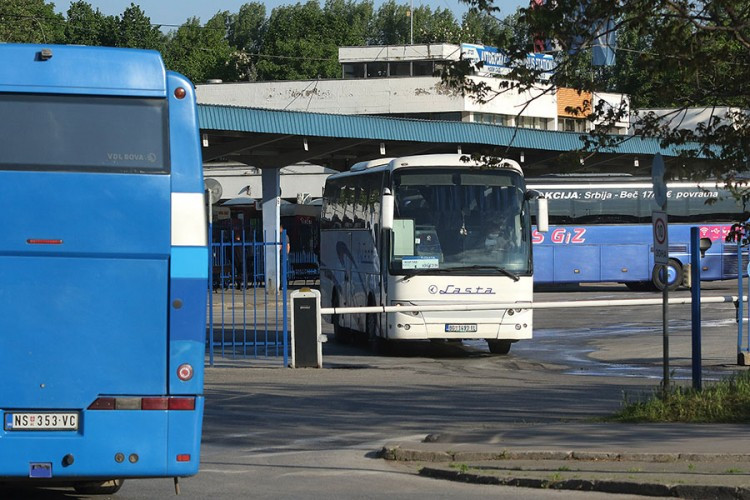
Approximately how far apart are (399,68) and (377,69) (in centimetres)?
187

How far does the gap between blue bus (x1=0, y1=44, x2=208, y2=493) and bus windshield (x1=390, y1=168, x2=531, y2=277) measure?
13979mm

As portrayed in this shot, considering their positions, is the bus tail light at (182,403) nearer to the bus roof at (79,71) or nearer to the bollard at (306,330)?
the bus roof at (79,71)

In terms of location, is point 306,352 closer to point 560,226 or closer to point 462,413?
point 462,413

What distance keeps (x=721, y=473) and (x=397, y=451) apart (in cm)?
309

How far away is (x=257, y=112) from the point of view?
135ft

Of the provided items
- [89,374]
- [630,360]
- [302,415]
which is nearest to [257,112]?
[630,360]

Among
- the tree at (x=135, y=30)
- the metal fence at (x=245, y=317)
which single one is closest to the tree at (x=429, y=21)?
the tree at (x=135, y=30)

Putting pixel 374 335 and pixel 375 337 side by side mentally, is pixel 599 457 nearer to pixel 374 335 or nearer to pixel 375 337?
pixel 374 335

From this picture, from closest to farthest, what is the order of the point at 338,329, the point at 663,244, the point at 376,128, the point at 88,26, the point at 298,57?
the point at 663,244
the point at 338,329
the point at 376,128
the point at 298,57
the point at 88,26

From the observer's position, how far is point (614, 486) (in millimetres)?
10016

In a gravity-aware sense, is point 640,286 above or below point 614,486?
below

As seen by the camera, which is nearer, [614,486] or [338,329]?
[614,486]

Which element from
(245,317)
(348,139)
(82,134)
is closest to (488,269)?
(245,317)

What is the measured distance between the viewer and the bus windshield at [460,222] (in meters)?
22.9
